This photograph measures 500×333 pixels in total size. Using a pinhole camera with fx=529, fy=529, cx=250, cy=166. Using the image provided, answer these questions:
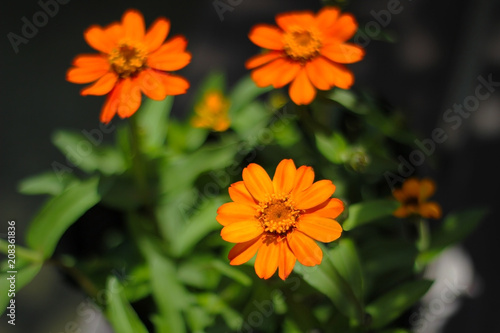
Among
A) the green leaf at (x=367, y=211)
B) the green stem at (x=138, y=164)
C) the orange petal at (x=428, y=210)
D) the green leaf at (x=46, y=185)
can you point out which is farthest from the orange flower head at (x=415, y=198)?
the green leaf at (x=46, y=185)

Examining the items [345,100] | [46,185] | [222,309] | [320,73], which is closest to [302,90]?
[320,73]

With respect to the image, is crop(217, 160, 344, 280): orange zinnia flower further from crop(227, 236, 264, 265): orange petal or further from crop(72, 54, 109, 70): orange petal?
crop(72, 54, 109, 70): orange petal

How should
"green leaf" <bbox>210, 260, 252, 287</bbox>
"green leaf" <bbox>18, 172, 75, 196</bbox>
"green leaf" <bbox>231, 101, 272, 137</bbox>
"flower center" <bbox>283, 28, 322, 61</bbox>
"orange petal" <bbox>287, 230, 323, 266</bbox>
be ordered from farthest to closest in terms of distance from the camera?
1. "green leaf" <bbox>231, 101, 272, 137</bbox>
2. "green leaf" <bbox>18, 172, 75, 196</bbox>
3. "green leaf" <bbox>210, 260, 252, 287</bbox>
4. "flower center" <bbox>283, 28, 322, 61</bbox>
5. "orange petal" <bbox>287, 230, 323, 266</bbox>

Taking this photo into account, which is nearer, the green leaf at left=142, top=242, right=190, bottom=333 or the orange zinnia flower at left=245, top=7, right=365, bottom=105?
the orange zinnia flower at left=245, top=7, right=365, bottom=105

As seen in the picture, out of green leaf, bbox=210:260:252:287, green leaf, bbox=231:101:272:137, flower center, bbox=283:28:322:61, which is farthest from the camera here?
green leaf, bbox=231:101:272:137

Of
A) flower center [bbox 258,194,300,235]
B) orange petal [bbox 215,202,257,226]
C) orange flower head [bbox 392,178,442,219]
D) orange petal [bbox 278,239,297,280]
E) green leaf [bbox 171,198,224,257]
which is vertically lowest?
orange petal [bbox 278,239,297,280]

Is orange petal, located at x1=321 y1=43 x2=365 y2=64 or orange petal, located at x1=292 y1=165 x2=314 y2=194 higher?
orange petal, located at x1=321 y1=43 x2=365 y2=64

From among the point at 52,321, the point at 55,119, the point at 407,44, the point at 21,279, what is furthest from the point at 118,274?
the point at 407,44

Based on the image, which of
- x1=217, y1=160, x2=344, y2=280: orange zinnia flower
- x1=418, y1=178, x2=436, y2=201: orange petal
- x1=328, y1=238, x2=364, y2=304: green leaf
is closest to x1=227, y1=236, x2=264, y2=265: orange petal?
x1=217, y1=160, x2=344, y2=280: orange zinnia flower
